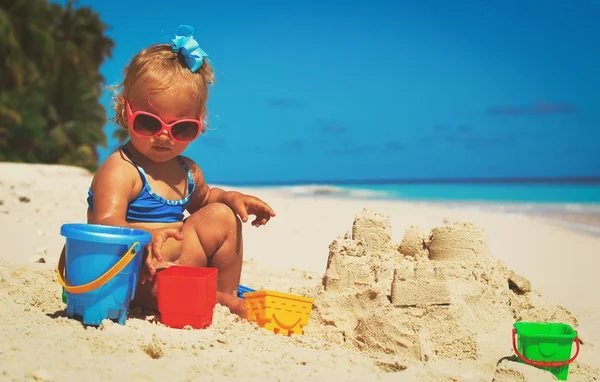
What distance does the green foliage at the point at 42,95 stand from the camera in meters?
20.1

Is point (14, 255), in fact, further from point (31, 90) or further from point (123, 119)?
point (31, 90)

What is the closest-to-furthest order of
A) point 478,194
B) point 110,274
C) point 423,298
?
1. point 110,274
2. point 423,298
3. point 478,194

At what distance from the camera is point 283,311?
8.98 feet

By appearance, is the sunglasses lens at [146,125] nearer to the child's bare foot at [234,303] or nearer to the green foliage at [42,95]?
the child's bare foot at [234,303]

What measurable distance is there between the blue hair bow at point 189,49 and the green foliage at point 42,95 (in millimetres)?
18068

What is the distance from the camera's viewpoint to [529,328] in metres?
2.58

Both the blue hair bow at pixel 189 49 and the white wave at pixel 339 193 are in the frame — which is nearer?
the blue hair bow at pixel 189 49

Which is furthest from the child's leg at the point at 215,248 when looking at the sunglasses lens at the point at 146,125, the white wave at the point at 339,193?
the white wave at the point at 339,193

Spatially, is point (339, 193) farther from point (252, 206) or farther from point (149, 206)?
point (149, 206)

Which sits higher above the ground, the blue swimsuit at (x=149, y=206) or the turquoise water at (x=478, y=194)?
the turquoise water at (x=478, y=194)

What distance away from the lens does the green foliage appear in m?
20.1

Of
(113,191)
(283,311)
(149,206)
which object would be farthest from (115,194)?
(283,311)

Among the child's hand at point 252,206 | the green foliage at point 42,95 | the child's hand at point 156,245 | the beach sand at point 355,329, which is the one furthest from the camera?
the green foliage at point 42,95

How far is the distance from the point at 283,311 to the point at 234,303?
1.11 ft
